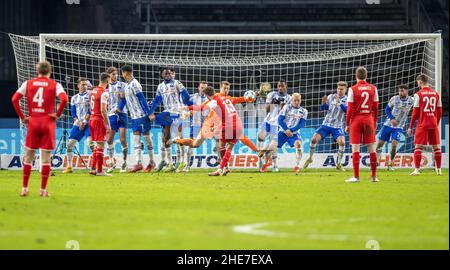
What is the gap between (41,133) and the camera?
46.7 feet

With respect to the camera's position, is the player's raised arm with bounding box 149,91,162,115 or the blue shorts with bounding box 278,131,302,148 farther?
the blue shorts with bounding box 278,131,302,148

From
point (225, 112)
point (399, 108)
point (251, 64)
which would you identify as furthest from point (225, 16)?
point (225, 112)

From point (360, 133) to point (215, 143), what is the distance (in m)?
7.35

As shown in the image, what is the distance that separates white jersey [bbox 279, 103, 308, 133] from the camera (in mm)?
22531

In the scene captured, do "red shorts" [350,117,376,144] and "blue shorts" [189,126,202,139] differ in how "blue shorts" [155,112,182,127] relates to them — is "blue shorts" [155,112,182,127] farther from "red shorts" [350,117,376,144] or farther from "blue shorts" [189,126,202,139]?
"red shorts" [350,117,376,144]

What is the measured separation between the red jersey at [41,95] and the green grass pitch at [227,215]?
52.8 inches

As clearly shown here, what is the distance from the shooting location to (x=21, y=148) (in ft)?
80.2

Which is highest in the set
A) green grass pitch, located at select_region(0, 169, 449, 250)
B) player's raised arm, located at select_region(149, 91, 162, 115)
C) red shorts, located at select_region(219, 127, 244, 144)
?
player's raised arm, located at select_region(149, 91, 162, 115)

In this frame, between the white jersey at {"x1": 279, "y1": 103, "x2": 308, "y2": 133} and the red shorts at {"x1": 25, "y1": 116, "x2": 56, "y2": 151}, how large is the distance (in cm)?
924

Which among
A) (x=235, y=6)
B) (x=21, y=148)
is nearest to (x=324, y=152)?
(x=21, y=148)

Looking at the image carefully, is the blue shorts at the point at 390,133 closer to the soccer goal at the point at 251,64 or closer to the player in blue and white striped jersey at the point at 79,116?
the soccer goal at the point at 251,64

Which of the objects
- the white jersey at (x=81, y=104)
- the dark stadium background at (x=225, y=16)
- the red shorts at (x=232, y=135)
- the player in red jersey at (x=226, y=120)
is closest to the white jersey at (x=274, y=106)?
the player in red jersey at (x=226, y=120)

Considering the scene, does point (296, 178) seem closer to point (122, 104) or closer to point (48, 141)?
point (122, 104)

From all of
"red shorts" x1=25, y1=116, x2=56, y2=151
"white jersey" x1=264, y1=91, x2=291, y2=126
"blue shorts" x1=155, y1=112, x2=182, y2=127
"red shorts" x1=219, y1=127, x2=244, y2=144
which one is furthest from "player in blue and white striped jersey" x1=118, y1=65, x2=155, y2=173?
"red shorts" x1=25, y1=116, x2=56, y2=151
